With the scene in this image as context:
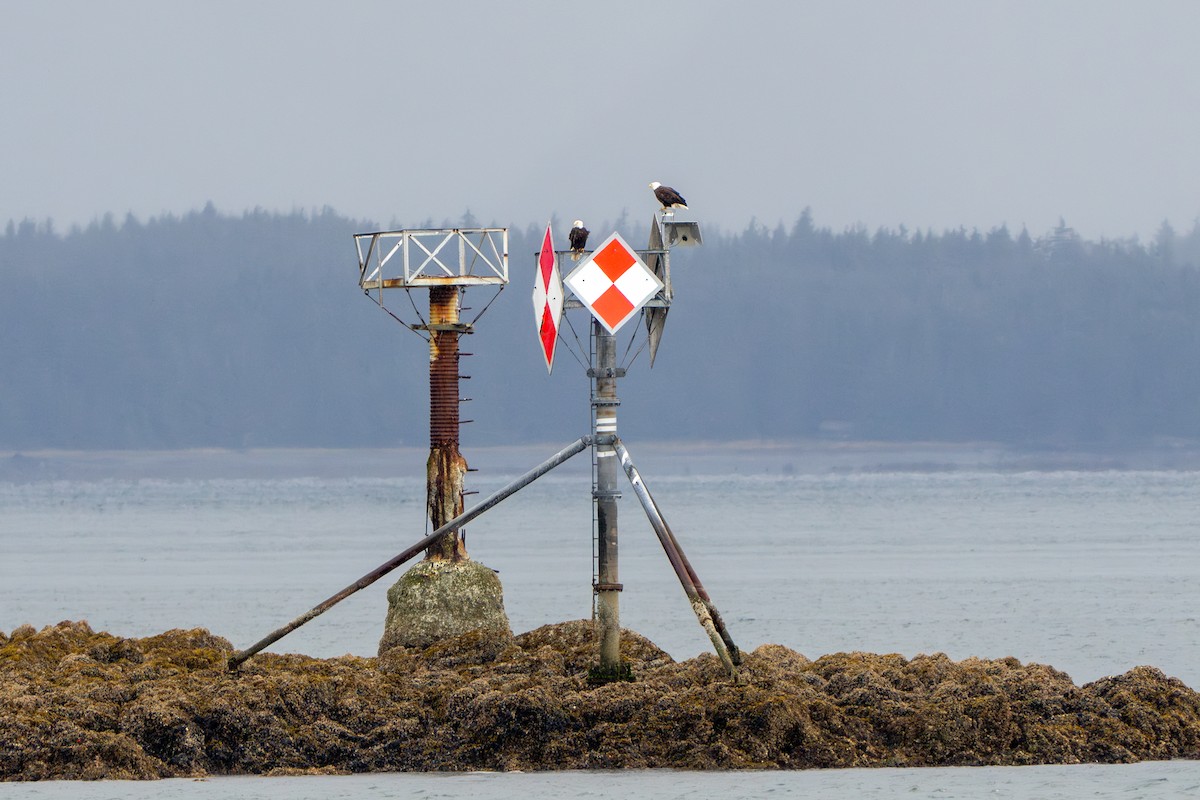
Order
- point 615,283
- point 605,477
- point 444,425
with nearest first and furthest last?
1. point 605,477
2. point 615,283
3. point 444,425

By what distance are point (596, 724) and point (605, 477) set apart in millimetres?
2321

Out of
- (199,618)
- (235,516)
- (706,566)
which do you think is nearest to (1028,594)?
(706,566)

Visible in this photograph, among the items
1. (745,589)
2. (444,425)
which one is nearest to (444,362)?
(444,425)

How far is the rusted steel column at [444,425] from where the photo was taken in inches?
905

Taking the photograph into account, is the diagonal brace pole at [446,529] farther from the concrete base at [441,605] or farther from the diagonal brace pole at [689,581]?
the concrete base at [441,605]

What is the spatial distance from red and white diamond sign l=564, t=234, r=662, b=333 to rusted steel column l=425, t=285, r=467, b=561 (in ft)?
20.8

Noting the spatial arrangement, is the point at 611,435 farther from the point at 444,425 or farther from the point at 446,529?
the point at 444,425

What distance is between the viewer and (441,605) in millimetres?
22328

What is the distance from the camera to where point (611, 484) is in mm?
16562

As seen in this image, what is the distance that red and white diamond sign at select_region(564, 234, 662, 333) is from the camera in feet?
54.9

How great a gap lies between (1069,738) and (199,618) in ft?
115

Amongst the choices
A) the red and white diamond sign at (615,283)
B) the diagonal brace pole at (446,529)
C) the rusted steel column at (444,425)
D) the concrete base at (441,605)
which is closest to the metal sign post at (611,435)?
the red and white diamond sign at (615,283)

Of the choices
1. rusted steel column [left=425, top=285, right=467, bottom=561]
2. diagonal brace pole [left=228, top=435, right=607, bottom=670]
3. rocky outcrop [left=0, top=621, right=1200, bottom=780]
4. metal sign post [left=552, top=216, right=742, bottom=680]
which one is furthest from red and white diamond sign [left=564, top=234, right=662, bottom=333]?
rusted steel column [left=425, top=285, right=467, bottom=561]

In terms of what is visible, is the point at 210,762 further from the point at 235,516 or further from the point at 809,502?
the point at 809,502
